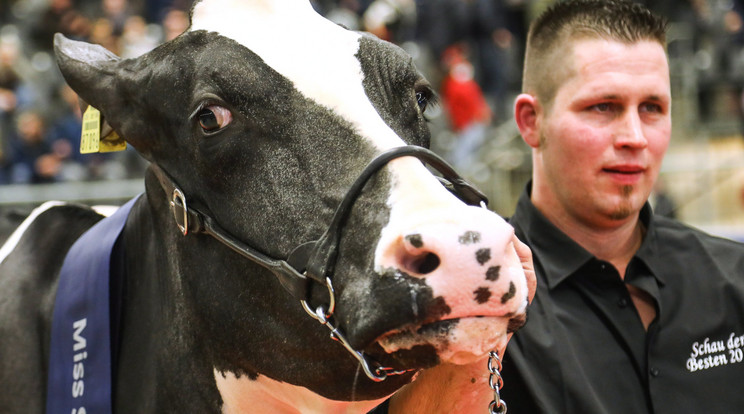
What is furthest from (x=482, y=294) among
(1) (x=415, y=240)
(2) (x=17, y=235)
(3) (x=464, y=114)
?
(3) (x=464, y=114)

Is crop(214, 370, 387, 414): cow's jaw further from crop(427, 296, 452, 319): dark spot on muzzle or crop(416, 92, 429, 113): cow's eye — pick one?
crop(416, 92, 429, 113): cow's eye

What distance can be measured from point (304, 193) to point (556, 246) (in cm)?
133

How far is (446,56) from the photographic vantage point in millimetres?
15000

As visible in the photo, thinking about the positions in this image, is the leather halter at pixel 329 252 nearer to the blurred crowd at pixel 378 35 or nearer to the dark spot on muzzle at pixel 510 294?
the dark spot on muzzle at pixel 510 294

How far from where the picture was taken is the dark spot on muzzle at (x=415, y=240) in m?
1.86

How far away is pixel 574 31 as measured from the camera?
332 cm

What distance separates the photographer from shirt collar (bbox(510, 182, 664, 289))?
10.3ft

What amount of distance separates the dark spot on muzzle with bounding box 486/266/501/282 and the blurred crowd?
8302mm

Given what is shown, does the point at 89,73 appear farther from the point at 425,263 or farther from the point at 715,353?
the point at 715,353

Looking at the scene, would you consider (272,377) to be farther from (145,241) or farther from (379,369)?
(145,241)

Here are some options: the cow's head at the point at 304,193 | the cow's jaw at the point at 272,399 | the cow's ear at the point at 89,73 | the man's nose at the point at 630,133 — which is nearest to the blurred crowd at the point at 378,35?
the man's nose at the point at 630,133

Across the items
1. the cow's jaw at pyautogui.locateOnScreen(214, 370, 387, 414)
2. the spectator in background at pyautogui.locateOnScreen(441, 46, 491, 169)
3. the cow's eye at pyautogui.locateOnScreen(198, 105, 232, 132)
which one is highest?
the cow's eye at pyautogui.locateOnScreen(198, 105, 232, 132)

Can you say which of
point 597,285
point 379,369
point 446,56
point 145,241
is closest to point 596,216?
point 597,285

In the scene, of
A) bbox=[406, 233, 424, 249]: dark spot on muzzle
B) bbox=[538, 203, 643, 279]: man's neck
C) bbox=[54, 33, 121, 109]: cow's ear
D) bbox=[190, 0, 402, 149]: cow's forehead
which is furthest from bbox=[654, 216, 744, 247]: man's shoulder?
bbox=[54, 33, 121, 109]: cow's ear
